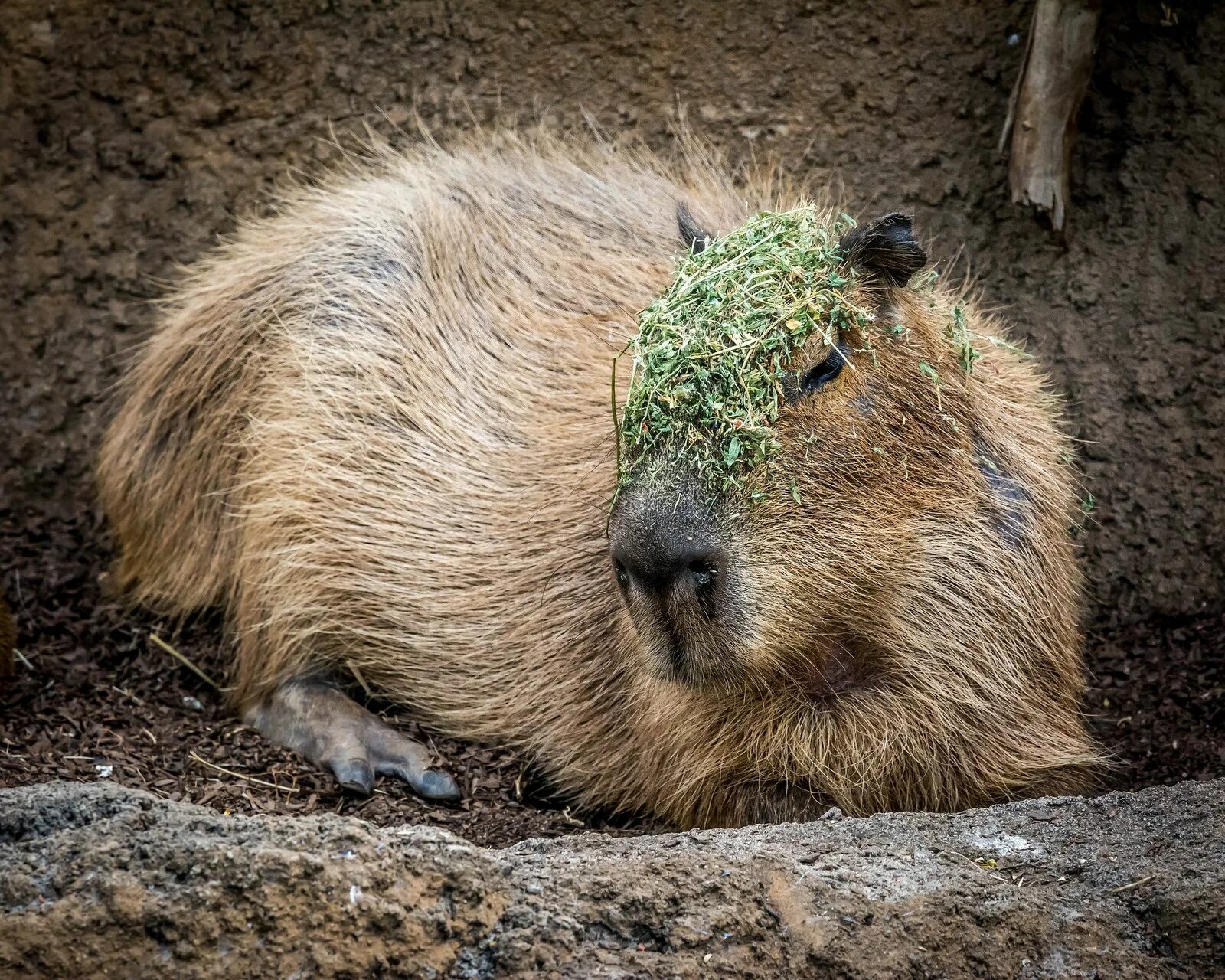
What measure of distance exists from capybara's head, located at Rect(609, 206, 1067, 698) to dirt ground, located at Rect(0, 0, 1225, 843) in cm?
121

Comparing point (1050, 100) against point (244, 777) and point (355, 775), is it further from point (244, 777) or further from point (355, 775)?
point (244, 777)

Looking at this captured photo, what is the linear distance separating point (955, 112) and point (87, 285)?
3.22m

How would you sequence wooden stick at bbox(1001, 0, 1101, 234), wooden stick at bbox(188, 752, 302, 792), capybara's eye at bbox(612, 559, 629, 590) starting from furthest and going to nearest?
wooden stick at bbox(1001, 0, 1101, 234) → wooden stick at bbox(188, 752, 302, 792) → capybara's eye at bbox(612, 559, 629, 590)

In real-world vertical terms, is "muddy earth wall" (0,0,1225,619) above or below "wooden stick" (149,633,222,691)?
above

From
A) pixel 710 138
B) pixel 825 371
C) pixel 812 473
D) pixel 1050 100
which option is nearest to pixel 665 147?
pixel 710 138

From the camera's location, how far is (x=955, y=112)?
5285 mm

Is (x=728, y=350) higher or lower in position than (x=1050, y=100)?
lower

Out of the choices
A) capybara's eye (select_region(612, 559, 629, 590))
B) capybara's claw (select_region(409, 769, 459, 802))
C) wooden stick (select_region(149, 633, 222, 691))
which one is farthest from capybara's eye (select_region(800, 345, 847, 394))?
wooden stick (select_region(149, 633, 222, 691))

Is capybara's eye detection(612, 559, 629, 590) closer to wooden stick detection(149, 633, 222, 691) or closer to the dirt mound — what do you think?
the dirt mound

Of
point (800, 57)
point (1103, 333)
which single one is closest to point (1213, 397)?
point (1103, 333)

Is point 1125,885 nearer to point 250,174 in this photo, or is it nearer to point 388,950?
point 388,950

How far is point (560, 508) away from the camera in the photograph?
4.28m

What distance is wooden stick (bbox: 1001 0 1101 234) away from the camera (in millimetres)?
4695

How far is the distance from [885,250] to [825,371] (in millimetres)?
354
